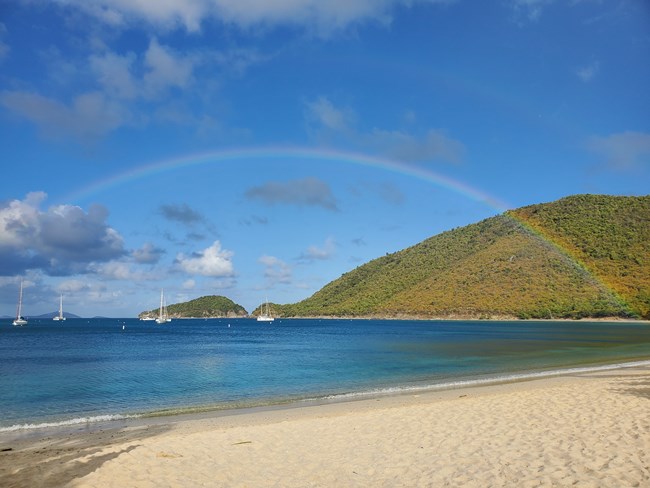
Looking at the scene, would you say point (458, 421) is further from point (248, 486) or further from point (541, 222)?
point (541, 222)

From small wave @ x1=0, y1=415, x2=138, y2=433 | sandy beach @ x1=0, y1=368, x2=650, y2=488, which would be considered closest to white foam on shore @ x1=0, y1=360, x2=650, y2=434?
small wave @ x1=0, y1=415, x2=138, y2=433

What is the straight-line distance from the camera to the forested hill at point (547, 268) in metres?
116

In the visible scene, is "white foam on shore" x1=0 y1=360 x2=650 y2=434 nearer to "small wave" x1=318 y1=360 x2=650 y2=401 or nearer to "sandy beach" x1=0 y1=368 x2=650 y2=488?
"small wave" x1=318 y1=360 x2=650 y2=401

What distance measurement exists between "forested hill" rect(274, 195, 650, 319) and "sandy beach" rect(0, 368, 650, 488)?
375ft

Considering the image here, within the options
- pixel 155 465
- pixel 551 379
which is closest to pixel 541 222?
pixel 551 379

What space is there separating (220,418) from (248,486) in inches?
325

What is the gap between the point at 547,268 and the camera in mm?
134500

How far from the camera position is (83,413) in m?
18.5

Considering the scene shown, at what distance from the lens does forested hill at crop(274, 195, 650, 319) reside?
4574 inches

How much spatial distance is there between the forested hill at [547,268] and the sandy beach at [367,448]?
114 metres

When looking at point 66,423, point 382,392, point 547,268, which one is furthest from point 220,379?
point 547,268

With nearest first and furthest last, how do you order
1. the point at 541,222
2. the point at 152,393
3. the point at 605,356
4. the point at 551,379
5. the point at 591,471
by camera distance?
the point at 591,471
the point at 152,393
the point at 551,379
the point at 605,356
the point at 541,222

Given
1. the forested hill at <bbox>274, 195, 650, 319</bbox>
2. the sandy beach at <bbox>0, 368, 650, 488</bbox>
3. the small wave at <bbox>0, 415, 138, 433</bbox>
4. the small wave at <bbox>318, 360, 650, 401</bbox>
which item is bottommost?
the small wave at <bbox>318, 360, 650, 401</bbox>

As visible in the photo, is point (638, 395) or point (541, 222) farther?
point (541, 222)
